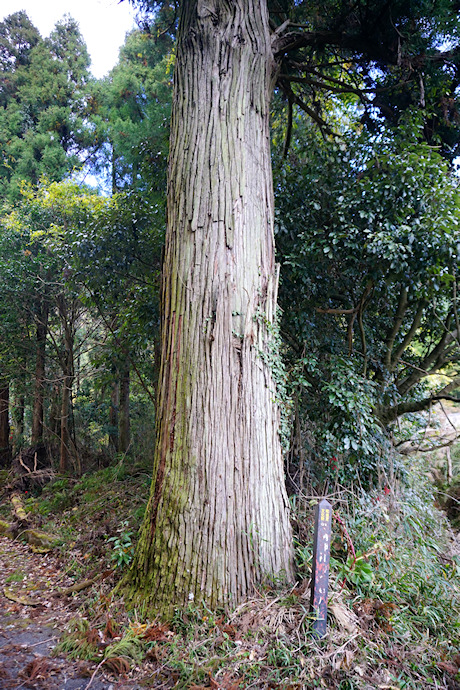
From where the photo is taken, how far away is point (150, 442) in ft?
26.9

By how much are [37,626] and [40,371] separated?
738cm

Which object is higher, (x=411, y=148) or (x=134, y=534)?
(x=411, y=148)

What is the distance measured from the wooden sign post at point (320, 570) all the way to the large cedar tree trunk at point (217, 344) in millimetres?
520

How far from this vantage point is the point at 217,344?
3135 millimetres

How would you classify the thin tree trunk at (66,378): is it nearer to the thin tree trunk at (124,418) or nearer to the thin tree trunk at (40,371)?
the thin tree trunk at (40,371)

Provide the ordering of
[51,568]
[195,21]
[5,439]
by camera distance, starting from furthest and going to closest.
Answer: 1. [5,439]
2. [51,568]
3. [195,21]

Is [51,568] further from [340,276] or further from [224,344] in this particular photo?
[340,276]

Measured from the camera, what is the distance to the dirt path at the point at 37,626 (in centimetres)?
240

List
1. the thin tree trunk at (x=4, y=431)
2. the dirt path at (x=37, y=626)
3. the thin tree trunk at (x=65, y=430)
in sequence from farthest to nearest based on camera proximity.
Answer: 1. the thin tree trunk at (x=4, y=431)
2. the thin tree trunk at (x=65, y=430)
3. the dirt path at (x=37, y=626)

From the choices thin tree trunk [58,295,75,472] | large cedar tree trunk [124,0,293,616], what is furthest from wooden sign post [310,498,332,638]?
thin tree trunk [58,295,75,472]

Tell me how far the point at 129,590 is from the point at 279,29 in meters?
5.29

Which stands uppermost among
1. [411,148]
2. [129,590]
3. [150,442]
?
[411,148]

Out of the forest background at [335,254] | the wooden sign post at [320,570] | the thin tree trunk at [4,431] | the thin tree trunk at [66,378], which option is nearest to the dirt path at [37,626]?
the wooden sign post at [320,570]

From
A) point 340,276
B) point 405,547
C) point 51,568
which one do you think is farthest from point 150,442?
point 405,547
